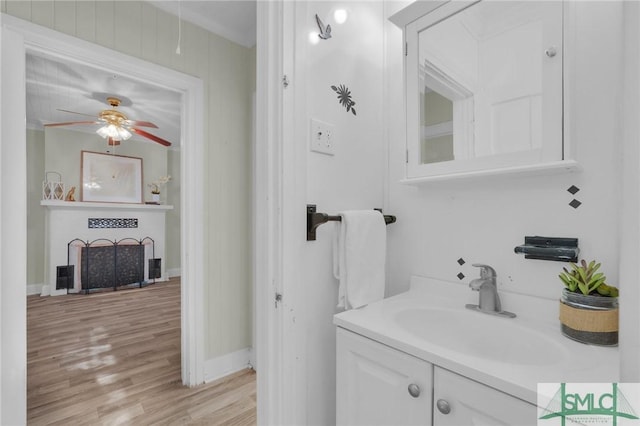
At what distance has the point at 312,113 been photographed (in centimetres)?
110

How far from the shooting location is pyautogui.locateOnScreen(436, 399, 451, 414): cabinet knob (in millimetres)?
699

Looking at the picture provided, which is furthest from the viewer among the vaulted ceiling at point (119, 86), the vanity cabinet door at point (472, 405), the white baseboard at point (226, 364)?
the white baseboard at point (226, 364)

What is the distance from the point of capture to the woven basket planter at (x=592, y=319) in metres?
0.74

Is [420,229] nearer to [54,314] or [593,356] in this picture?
[593,356]

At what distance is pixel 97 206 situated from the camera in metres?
4.57

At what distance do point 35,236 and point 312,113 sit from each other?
5.17 m

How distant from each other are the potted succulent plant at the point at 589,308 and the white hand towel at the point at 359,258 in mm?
562

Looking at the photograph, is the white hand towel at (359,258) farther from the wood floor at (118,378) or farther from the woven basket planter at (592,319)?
the wood floor at (118,378)

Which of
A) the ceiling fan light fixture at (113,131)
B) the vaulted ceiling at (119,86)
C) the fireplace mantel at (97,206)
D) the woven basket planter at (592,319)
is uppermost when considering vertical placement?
the vaulted ceiling at (119,86)

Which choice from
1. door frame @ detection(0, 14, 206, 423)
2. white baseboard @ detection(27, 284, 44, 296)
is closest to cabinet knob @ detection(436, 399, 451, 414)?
door frame @ detection(0, 14, 206, 423)

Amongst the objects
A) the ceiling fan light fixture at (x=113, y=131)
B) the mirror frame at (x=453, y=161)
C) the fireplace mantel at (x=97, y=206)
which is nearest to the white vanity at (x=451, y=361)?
the mirror frame at (x=453, y=161)

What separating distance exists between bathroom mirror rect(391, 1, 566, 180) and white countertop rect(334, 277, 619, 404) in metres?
0.45

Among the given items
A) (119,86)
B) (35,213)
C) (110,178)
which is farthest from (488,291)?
(35,213)

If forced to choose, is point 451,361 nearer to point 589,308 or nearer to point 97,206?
point 589,308
